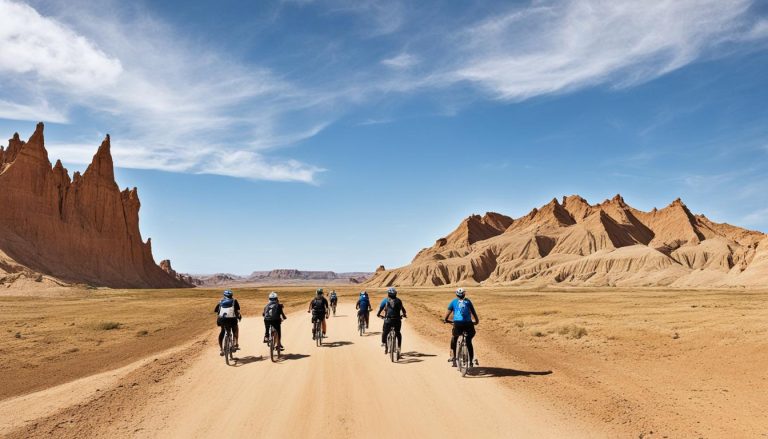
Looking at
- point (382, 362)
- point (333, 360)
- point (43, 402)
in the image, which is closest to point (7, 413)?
point (43, 402)

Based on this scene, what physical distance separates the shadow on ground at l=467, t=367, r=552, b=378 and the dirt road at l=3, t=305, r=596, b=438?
51 centimetres

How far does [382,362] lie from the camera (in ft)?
48.2

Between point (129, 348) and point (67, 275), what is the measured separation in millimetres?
97469

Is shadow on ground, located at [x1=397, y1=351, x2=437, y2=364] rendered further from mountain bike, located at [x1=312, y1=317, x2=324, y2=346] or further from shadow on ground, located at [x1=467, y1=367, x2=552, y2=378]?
mountain bike, located at [x1=312, y1=317, x2=324, y2=346]

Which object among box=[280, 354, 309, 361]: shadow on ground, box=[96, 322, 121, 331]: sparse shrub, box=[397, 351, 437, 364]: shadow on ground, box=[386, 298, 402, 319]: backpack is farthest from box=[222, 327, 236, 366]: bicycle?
box=[96, 322, 121, 331]: sparse shrub

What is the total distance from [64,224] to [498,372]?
124440 mm

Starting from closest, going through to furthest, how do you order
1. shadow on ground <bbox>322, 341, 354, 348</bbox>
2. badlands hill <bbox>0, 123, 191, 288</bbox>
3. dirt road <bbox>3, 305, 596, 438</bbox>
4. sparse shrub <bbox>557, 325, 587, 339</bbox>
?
dirt road <bbox>3, 305, 596, 438</bbox>, shadow on ground <bbox>322, 341, 354, 348</bbox>, sparse shrub <bbox>557, 325, 587, 339</bbox>, badlands hill <bbox>0, 123, 191, 288</bbox>

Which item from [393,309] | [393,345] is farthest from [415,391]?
[393,309]

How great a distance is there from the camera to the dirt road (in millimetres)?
8625

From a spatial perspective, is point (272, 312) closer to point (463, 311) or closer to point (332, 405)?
point (463, 311)

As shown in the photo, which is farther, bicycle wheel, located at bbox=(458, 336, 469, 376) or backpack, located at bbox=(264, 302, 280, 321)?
backpack, located at bbox=(264, 302, 280, 321)

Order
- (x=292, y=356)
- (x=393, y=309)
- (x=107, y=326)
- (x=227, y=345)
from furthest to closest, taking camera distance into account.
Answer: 1. (x=107, y=326)
2. (x=292, y=356)
3. (x=393, y=309)
4. (x=227, y=345)

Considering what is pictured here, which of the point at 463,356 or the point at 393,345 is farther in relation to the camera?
the point at 393,345

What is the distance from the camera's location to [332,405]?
32.7 feet
